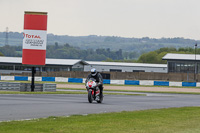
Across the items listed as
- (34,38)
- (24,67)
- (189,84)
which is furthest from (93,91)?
(24,67)

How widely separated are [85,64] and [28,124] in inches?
4023

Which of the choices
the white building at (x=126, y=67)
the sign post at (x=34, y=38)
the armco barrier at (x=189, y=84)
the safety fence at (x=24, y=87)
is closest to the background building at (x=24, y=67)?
the white building at (x=126, y=67)

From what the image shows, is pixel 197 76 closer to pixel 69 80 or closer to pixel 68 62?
pixel 69 80

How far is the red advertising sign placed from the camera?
33544 millimetres

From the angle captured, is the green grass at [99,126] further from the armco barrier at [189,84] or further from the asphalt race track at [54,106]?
the armco barrier at [189,84]

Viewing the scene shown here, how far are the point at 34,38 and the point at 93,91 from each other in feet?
40.3

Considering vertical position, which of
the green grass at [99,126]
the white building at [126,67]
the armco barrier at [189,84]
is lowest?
the armco barrier at [189,84]

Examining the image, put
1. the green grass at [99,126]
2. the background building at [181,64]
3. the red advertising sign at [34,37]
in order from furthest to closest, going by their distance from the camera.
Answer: the background building at [181,64] < the red advertising sign at [34,37] < the green grass at [99,126]

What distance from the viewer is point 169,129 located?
1155cm

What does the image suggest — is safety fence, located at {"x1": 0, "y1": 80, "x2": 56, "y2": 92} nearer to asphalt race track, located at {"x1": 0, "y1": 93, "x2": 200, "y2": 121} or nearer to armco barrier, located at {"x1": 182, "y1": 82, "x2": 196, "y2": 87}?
asphalt race track, located at {"x1": 0, "y1": 93, "x2": 200, "y2": 121}

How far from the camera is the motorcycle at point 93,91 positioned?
2261cm

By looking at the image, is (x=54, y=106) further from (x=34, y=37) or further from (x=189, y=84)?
(x=189, y=84)

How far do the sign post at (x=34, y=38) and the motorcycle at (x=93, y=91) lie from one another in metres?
11.9

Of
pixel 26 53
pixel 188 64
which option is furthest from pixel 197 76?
pixel 26 53
